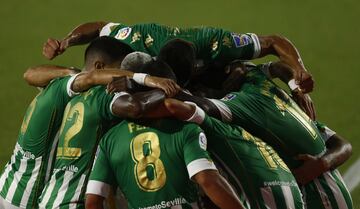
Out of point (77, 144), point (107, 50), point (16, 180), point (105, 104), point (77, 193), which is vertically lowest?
point (16, 180)

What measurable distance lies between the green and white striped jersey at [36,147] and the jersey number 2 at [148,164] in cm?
66

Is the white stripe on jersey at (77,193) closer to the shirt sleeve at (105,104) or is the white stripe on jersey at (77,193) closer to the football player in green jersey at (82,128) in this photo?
the football player in green jersey at (82,128)

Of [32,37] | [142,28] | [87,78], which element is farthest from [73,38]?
[32,37]

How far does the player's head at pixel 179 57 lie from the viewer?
12.6 feet

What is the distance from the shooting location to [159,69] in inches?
149

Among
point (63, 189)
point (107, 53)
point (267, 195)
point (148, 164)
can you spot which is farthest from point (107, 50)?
point (267, 195)

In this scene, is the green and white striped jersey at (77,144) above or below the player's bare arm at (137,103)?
below

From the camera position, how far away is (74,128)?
397 cm

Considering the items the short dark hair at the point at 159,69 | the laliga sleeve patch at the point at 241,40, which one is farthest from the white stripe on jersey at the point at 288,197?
the laliga sleeve patch at the point at 241,40

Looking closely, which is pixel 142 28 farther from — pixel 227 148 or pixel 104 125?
pixel 227 148

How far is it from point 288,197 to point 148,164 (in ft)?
2.25

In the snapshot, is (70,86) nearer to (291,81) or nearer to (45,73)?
(45,73)

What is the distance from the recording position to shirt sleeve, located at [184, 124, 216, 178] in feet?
11.3

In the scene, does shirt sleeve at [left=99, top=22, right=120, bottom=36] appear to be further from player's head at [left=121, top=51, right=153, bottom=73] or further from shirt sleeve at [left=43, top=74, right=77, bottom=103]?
player's head at [left=121, top=51, right=153, bottom=73]
